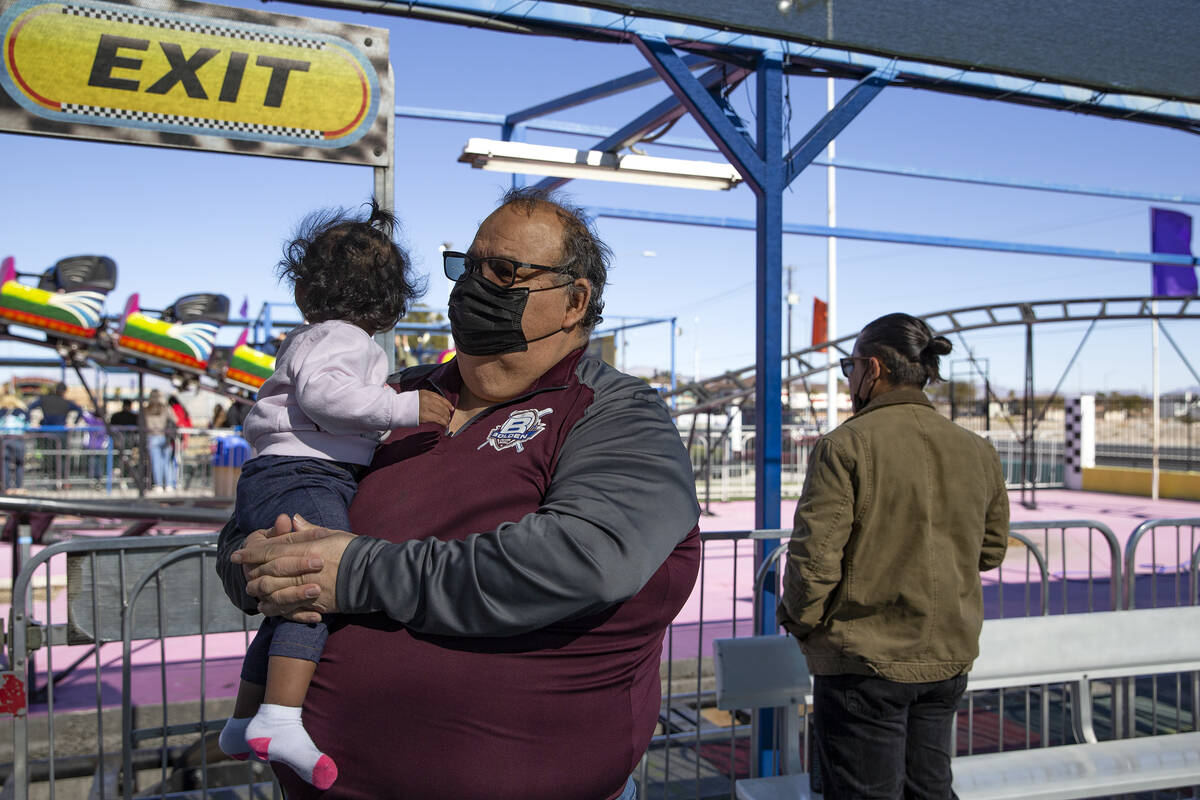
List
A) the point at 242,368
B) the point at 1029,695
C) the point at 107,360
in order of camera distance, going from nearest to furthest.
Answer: the point at 1029,695 → the point at 107,360 → the point at 242,368

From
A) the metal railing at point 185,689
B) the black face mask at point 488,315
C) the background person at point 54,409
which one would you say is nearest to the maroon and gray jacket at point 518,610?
the black face mask at point 488,315

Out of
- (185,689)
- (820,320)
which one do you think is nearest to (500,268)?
(185,689)

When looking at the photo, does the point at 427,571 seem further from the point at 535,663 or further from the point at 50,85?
the point at 50,85

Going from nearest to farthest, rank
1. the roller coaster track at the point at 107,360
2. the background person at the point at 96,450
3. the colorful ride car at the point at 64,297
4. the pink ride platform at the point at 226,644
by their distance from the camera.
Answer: the pink ride platform at the point at 226,644 < the colorful ride car at the point at 64,297 < the roller coaster track at the point at 107,360 < the background person at the point at 96,450

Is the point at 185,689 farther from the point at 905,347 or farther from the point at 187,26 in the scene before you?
the point at 905,347

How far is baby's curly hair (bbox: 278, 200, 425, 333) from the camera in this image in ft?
7.34

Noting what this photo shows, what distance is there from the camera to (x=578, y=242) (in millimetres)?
1921

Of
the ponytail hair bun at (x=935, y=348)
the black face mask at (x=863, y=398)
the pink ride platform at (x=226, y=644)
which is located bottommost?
the pink ride platform at (x=226, y=644)

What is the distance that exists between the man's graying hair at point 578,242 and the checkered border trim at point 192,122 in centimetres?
173

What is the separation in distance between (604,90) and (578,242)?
476 cm

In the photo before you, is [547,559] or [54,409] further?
[54,409]

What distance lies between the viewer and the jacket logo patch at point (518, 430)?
5.46ft

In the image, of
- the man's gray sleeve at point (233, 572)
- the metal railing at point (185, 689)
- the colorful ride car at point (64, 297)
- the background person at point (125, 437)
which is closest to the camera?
the man's gray sleeve at point (233, 572)

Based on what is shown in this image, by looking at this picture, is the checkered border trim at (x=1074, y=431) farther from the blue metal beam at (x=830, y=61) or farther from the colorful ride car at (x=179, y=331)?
the colorful ride car at (x=179, y=331)
